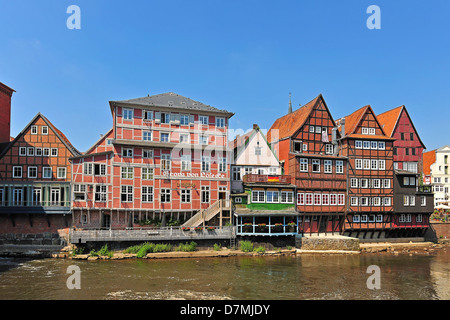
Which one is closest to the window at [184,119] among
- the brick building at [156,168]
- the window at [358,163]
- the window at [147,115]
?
the brick building at [156,168]

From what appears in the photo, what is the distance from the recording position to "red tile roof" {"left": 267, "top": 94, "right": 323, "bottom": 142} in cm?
4438

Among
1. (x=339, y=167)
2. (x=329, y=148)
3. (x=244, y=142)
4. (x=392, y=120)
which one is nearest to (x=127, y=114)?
(x=244, y=142)

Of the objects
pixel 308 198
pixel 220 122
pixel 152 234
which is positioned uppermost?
pixel 220 122

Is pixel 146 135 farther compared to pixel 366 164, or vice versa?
pixel 366 164

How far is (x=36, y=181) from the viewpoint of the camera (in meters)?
37.9

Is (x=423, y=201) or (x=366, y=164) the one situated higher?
(x=366, y=164)

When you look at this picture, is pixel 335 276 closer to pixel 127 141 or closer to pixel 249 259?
pixel 249 259

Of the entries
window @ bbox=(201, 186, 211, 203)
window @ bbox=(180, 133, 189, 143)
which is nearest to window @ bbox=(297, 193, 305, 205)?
window @ bbox=(201, 186, 211, 203)

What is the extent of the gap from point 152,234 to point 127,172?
7.29 meters

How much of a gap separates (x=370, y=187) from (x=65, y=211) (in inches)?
1343

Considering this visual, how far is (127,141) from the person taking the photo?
37750 mm

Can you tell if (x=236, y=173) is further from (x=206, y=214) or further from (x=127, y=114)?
(x=127, y=114)

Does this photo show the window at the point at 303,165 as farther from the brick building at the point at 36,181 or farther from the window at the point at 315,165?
the brick building at the point at 36,181

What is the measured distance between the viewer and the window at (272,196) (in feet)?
131
